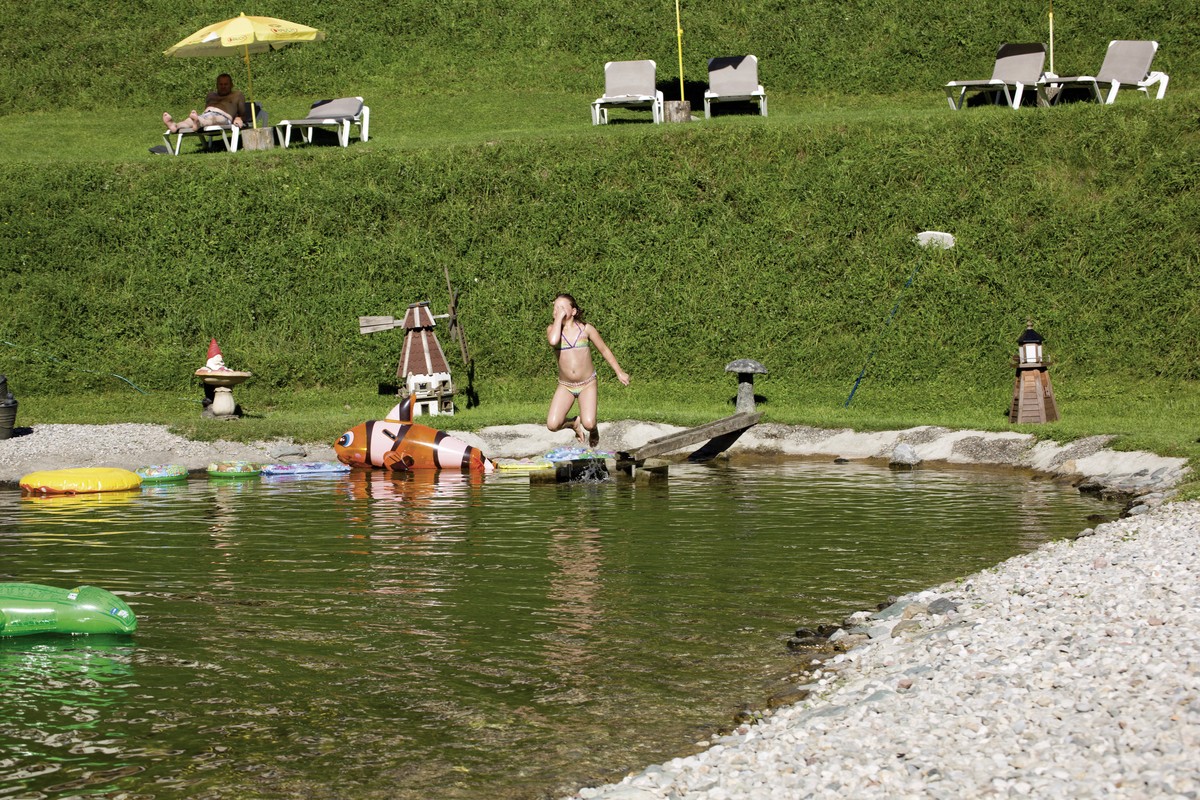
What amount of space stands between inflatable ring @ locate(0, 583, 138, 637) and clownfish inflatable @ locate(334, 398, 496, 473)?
9.55 m

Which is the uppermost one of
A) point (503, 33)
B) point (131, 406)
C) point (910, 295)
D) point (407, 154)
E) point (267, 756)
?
point (503, 33)

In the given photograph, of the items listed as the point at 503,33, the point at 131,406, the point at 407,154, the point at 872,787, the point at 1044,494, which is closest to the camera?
the point at 872,787

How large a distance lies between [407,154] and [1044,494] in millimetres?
16342

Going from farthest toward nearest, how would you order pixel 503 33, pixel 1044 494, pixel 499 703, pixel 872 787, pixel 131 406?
1. pixel 503 33
2. pixel 131 406
3. pixel 1044 494
4. pixel 499 703
5. pixel 872 787

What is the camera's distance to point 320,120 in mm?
29625

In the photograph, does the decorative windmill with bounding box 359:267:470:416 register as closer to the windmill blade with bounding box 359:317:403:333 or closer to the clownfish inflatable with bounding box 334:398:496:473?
the windmill blade with bounding box 359:317:403:333

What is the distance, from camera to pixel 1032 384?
20266mm

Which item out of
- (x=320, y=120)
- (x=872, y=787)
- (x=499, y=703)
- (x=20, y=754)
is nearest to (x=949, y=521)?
(x=499, y=703)

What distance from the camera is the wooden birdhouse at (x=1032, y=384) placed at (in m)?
20.2

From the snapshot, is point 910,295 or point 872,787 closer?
point 872,787

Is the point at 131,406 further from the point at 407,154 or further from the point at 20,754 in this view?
the point at 20,754

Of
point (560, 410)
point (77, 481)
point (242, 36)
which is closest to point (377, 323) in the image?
point (560, 410)

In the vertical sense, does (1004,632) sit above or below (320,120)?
below

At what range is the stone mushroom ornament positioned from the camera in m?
22.0
